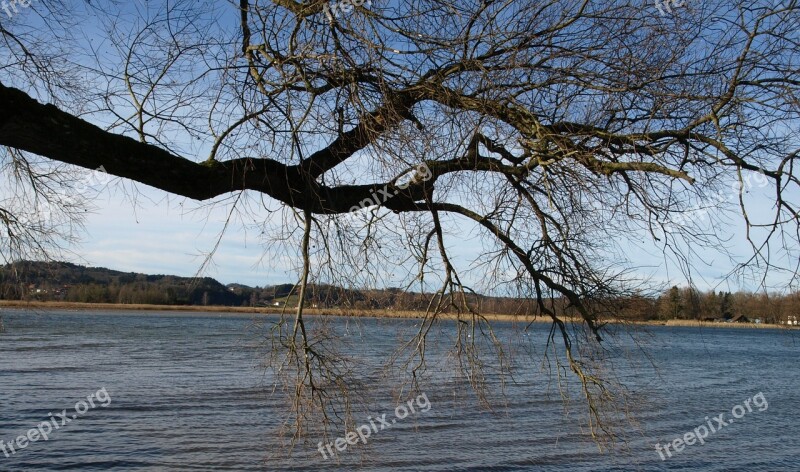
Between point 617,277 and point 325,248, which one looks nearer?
point 325,248

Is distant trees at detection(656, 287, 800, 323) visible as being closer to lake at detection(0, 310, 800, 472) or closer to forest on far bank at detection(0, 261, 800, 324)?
forest on far bank at detection(0, 261, 800, 324)

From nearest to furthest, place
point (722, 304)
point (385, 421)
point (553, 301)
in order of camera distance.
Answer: point (722, 304) < point (553, 301) < point (385, 421)

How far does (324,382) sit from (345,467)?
5.71m

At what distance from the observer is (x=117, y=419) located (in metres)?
13.5

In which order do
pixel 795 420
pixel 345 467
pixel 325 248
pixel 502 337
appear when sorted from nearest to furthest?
pixel 325 248
pixel 502 337
pixel 345 467
pixel 795 420

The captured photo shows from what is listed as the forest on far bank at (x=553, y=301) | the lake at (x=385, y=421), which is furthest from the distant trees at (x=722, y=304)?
the lake at (x=385, y=421)

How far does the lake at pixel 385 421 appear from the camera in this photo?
31.6ft

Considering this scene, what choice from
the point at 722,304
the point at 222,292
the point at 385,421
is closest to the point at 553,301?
the point at 722,304

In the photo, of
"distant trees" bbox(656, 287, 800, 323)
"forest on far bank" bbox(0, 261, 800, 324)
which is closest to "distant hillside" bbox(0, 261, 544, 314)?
"forest on far bank" bbox(0, 261, 800, 324)

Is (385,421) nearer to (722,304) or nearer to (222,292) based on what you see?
(222,292)

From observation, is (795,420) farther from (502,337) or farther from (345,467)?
(502,337)

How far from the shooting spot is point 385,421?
1205 cm

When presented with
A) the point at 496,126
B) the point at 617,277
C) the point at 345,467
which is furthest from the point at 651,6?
the point at 345,467

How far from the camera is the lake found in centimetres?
962
